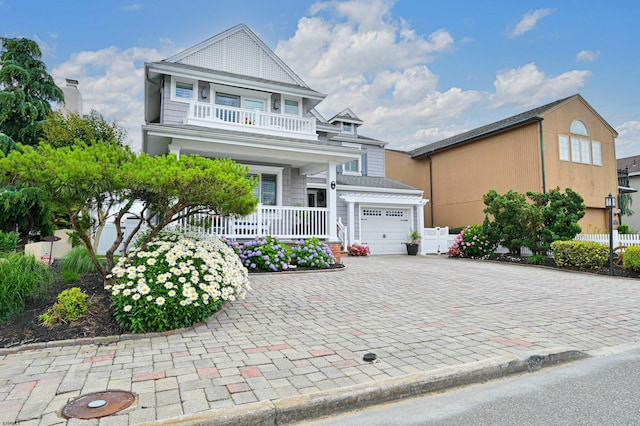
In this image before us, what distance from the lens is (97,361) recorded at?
3.68 meters

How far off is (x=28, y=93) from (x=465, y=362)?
19.8 m

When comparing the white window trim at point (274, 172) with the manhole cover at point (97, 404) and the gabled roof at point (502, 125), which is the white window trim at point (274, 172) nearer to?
the manhole cover at point (97, 404)

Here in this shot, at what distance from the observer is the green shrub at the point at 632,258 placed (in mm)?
10055

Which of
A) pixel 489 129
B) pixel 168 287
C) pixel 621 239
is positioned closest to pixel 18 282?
pixel 168 287

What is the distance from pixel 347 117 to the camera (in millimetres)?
19547

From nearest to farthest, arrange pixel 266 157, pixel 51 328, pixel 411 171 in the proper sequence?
pixel 51 328 < pixel 266 157 < pixel 411 171

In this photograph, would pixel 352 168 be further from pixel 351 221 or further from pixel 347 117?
pixel 351 221

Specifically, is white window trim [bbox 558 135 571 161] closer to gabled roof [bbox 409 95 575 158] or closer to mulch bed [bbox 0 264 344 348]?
gabled roof [bbox 409 95 575 158]

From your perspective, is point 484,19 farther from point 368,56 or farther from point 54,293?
point 54,293

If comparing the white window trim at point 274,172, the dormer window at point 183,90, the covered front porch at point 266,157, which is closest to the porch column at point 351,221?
the covered front porch at point 266,157

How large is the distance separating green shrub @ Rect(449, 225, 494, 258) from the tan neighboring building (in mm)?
4244

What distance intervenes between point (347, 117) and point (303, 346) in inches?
663

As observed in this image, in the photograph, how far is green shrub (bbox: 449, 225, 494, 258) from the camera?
14711 millimetres

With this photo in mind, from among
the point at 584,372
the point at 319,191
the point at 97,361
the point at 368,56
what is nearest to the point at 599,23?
the point at 368,56
